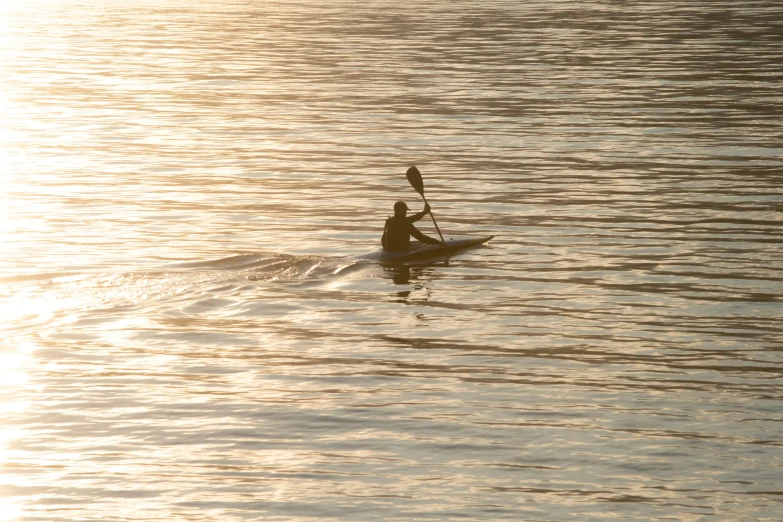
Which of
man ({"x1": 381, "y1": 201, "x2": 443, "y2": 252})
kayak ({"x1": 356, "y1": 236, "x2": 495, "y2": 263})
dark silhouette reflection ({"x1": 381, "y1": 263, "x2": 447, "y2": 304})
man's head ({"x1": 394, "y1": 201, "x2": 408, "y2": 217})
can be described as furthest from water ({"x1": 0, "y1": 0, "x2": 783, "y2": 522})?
man's head ({"x1": 394, "y1": 201, "x2": 408, "y2": 217})

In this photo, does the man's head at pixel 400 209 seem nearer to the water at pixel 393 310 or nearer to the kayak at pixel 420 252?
the kayak at pixel 420 252

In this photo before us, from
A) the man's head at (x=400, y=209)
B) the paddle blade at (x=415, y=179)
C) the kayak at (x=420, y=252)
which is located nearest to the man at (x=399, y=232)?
the man's head at (x=400, y=209)

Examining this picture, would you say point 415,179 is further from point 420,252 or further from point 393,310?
point 393,310

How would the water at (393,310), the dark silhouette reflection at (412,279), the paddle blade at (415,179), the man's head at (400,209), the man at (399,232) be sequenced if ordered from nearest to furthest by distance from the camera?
the water at (393,310) → the dark silhouette reflection at (412,279) → the man's head at (400,209) → the man at (399,232) → the paddle blade at (415,179)

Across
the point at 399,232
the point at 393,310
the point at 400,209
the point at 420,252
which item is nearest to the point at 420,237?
the point at 420,252

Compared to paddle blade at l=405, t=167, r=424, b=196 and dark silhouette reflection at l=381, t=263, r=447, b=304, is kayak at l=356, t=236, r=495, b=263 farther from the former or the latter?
paddle blade at l=405, t=167, r=424, b=196

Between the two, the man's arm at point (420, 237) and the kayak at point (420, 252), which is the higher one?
the man's arm at point (420, 237)

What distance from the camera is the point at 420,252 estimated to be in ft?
80.9

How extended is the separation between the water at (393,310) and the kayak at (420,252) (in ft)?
0.77

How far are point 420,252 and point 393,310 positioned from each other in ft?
9.73

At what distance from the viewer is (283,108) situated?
159 ft

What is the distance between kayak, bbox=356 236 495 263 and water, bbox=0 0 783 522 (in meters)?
0.23

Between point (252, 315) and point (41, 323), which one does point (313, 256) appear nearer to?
point (252, 315)

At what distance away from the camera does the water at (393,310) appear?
48.8ft
